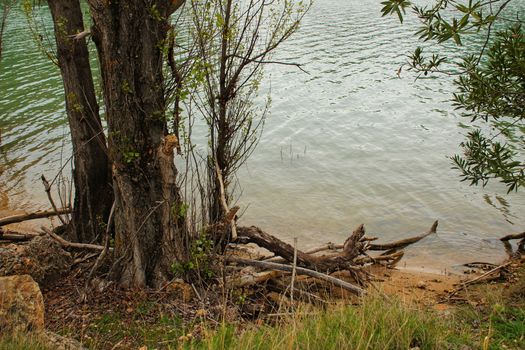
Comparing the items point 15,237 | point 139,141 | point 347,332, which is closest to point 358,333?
point 347,332

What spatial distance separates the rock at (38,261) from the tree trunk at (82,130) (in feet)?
2.84

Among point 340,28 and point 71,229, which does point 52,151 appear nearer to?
point 71,229

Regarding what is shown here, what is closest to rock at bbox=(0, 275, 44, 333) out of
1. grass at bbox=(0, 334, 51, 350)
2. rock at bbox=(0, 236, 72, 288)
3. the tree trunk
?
grass at bbox=(0, 334, 51, 350)

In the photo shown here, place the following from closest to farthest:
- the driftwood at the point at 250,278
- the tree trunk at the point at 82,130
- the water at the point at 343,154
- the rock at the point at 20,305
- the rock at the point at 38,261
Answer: the rock at the point at 20,305, the rock at the point at 38,261, the driftwood at the point at 250,278, the tree trunk at the point at 82,130, the water at the point at 343,154

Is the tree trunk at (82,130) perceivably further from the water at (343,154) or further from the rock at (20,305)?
the rock at (20,305)

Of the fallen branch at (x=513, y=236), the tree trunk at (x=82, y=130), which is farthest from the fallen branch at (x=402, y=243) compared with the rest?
the tree trunk at (x=82, y=130)

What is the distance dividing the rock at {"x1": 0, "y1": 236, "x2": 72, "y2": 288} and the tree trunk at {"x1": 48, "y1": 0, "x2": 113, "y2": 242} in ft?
2.84

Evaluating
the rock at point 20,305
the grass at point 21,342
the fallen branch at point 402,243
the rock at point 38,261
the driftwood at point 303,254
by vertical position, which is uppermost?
the grass at point 21,342

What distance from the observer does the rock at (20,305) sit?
172 inches

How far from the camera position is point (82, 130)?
739cm

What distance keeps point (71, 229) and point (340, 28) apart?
71.5 ft

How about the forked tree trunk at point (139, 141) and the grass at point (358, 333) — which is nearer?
the grass at point (358, 333)

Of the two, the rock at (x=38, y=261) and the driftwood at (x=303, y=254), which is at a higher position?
the rock at (x=38, y=261)

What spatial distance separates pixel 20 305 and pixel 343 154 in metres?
10.4
